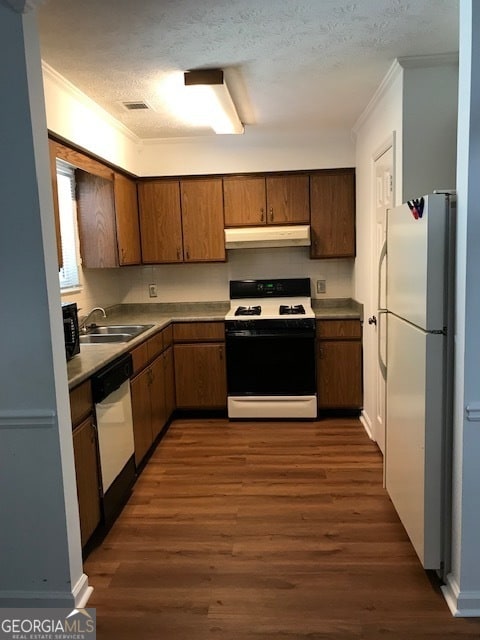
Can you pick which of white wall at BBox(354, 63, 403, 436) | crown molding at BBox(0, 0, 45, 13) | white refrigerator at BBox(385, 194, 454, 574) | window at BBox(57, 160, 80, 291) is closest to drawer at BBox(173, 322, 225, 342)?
window at BBox(57, 160, 80, 291)

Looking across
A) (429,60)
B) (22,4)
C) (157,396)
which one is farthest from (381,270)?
(22,4)

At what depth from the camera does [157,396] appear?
12.3 ft

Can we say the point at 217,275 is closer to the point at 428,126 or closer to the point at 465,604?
the point at 428,126

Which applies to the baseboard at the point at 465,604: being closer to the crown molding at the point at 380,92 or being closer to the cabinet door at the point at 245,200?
the crown molding at the point at 380,92

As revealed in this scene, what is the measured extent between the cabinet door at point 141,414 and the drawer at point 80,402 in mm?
694

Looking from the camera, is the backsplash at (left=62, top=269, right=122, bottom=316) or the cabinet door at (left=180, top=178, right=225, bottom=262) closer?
the backsplash at (left=62, top=269, right=122, bottom=316)

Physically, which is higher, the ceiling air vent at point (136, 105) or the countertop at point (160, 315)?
the ceiling air vent at point (136, 105)

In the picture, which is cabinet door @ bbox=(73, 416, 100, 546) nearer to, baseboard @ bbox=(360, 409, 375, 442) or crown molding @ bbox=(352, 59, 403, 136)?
baseboard @ bbox=(360, 409, 375, 442)

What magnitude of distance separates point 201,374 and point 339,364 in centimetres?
123

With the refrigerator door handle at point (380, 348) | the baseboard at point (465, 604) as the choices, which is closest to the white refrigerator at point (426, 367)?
the baseboard at point (465, 604)

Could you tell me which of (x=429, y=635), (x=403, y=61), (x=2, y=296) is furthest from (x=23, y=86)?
(x=429, y=635)

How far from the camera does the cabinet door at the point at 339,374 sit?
4.19 meters

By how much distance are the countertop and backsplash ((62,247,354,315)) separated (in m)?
0.06

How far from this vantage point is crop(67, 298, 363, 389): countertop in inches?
110
